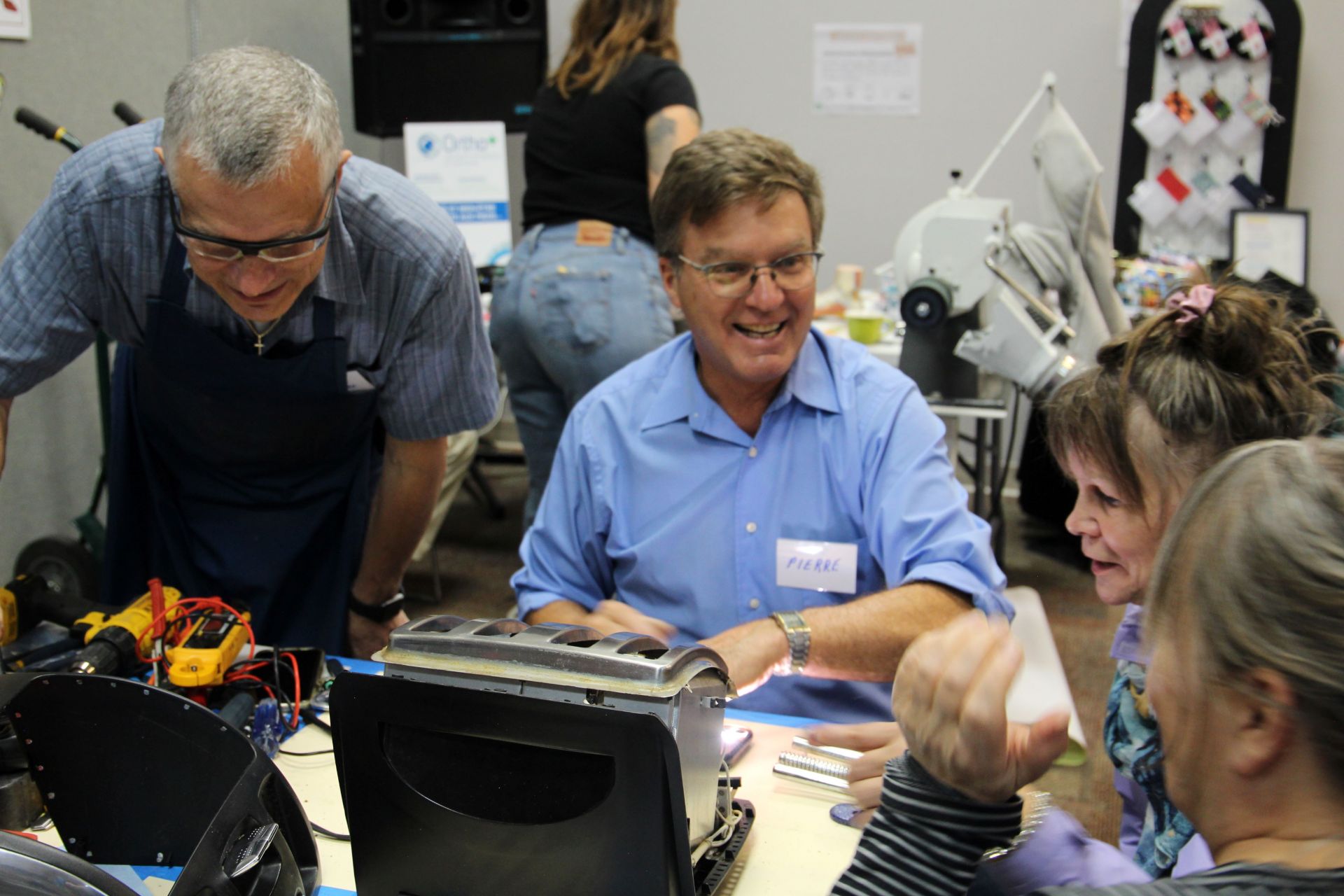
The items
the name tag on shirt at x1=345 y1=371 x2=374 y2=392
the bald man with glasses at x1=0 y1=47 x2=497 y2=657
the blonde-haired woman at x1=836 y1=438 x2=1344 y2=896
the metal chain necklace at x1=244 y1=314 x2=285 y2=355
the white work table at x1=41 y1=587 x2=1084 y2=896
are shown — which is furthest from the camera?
the name tag on shirt at x1=345 y1=371 x2=374 y2=392

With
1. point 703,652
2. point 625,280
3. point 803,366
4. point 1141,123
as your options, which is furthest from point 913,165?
point 703,652

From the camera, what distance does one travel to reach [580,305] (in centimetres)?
304

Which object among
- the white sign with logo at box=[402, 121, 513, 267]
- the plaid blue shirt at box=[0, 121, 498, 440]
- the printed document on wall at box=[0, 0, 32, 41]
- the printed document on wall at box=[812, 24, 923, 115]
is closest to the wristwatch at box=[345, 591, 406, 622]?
the plaid blue shirt at box=[0, 121, 498, 440]

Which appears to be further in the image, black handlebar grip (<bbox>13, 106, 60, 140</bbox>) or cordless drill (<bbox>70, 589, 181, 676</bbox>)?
black handlebar grip (<bbox>13, 106, 60, 140</bbox>)

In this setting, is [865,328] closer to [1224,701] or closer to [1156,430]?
[1156,430]

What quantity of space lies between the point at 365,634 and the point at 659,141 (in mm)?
1575

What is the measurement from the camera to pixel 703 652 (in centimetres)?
97

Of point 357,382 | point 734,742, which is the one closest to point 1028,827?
point 734,742

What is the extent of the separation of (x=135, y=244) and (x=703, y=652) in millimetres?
1166

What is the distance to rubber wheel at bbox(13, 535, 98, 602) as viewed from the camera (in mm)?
2812

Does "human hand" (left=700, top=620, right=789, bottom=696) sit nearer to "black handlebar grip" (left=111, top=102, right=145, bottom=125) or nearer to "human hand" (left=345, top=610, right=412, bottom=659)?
"human hand" (left=345, top=610, right=412, bottom=659)

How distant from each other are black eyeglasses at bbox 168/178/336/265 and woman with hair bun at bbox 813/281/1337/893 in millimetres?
911

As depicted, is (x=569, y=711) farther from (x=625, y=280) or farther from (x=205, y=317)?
(x=625, y=280)

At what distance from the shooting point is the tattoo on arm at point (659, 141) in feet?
9.56
